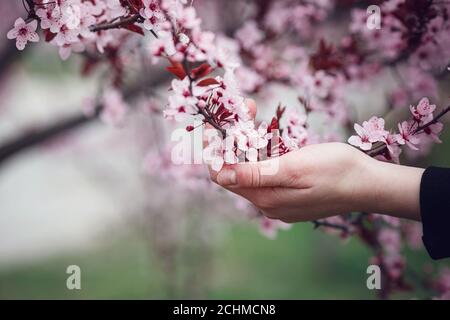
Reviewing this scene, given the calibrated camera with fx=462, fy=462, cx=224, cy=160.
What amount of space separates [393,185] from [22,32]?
934 mm

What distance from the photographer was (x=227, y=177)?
1012 millimetres

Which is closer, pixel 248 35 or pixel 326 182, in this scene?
pixel 326 182

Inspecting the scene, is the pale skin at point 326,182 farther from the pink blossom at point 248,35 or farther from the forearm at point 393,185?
the pink blossom at point 248,35

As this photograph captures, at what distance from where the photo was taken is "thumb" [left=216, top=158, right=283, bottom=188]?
1.00 m

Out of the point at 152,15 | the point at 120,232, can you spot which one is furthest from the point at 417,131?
the point at 120,232

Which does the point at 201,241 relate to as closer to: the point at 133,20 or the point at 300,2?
the point at 300,2

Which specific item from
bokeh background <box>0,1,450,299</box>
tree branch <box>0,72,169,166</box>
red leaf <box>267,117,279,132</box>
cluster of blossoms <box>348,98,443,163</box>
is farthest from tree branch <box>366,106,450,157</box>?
bokeh background <box>0,1,450,299</box>

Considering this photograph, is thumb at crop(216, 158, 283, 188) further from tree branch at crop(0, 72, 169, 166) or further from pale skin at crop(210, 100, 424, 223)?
tree branch at crop(0, 72, 169, 166)

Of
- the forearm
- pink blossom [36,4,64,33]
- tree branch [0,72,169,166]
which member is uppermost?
tree branch [0,72,169,166]

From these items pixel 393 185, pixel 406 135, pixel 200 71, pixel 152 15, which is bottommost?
pixel 393 185

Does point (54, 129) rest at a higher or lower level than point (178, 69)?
higher

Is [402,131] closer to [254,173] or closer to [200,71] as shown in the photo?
[254,173]

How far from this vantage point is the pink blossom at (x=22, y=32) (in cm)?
106

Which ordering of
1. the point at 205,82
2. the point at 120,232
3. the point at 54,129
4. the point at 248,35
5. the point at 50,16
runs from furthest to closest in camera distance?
the point at 120,232, the point at 54,129, the point at 248,35, the point at 50,16, the point at 205,82
